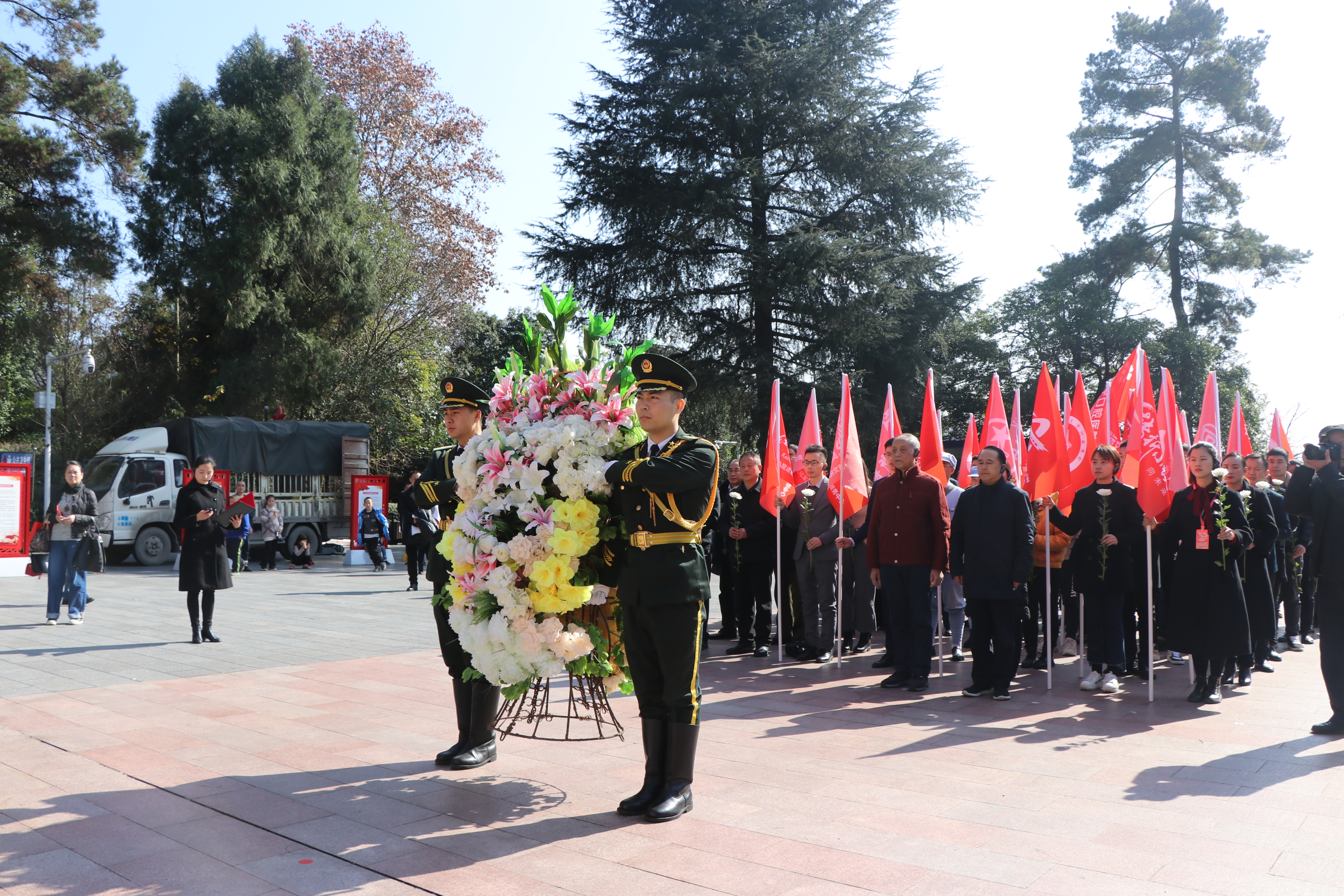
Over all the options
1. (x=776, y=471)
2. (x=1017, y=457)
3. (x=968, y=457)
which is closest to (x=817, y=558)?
(x=776, y=471)

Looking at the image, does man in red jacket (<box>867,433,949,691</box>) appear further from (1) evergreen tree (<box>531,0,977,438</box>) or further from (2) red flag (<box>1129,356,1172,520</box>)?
(1) evergreen tree (<box>531,0,977,438</box>)

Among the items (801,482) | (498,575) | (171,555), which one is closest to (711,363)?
(171,555)

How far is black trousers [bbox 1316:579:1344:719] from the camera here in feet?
21.7

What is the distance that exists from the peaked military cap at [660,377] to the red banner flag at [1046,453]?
513cm

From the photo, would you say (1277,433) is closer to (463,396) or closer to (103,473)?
(463,396)

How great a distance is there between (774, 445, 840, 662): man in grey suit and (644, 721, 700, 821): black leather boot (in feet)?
16.3

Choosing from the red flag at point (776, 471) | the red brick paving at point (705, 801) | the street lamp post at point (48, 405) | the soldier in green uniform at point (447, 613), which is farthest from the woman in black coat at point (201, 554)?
the street lamp post at point (48, 405)

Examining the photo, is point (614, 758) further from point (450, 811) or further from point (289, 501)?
point (289, 501)

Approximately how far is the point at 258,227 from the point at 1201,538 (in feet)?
91.6

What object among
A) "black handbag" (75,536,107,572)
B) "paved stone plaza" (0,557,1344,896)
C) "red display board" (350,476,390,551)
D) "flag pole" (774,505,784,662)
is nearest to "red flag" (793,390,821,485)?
"flag pole" (774,505,784,662)

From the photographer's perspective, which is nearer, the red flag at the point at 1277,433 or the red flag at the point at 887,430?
the red flag at the point at 887,430

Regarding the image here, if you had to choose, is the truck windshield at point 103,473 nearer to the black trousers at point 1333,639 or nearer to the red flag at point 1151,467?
the red flag at point 1151,467

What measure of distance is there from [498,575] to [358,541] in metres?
19.7

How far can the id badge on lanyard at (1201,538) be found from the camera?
25.4ft
